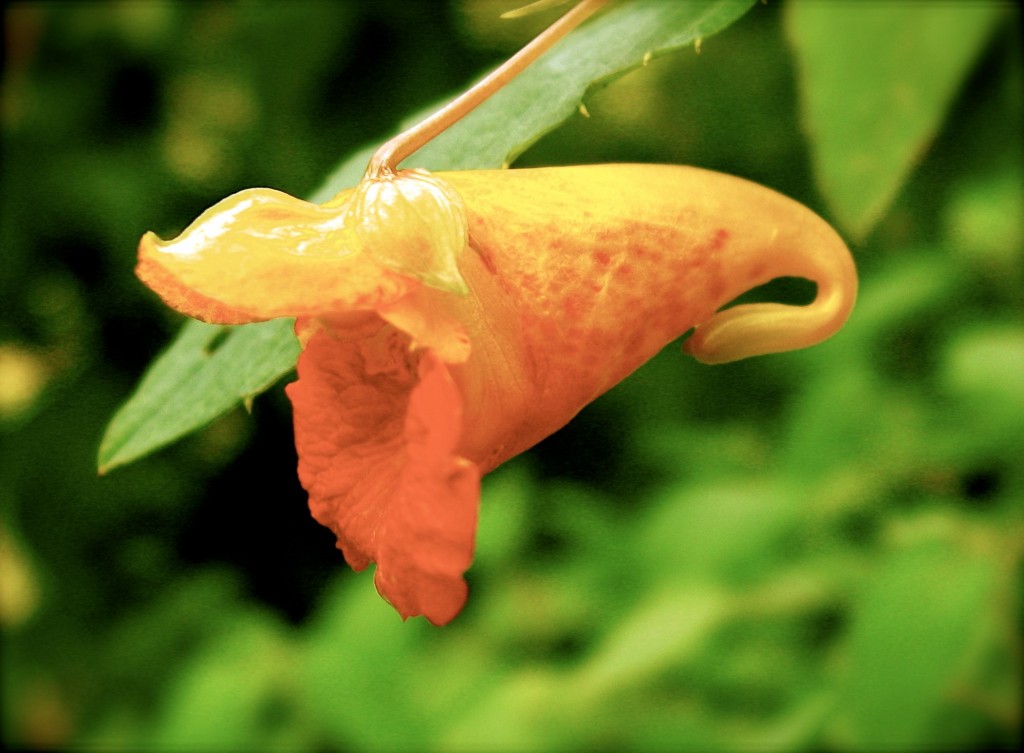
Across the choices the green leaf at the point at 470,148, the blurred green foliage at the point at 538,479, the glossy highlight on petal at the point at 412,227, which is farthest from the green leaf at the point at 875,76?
the glossy highlight on petal at the point at 412,227

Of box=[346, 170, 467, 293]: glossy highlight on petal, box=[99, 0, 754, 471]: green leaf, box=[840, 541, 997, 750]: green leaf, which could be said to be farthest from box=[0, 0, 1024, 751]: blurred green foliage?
box=[346, 170, 467, 293]: glossy highlight on petal

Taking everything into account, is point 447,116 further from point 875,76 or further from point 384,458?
point 875,76

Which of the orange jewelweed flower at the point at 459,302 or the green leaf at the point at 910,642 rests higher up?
the orange jewelweed flower at the point at 459,302

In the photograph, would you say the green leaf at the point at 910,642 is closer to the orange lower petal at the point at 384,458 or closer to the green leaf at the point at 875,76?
the green leaf at the point at 875,76

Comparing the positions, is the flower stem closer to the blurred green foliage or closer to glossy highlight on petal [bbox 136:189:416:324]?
glossy highlight on petal [bbox 136:189:416:324]

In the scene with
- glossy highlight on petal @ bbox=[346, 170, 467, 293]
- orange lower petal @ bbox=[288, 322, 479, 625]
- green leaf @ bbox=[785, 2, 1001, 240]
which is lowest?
green leaf @ bbox=[785, 2, 1001, 240]

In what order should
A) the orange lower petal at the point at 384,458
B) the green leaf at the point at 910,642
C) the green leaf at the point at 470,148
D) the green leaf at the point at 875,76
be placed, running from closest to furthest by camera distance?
1. the orange lower petal at the point at 384,458
2. the green leaf at the point at 470,148
3. the green leaf at the point at 875,76
4. the green leaf at the point at 910,642

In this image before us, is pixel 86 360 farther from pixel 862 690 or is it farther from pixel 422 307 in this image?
pixel 422 307
